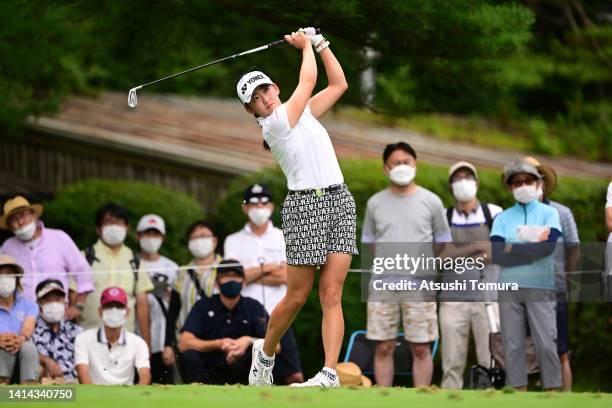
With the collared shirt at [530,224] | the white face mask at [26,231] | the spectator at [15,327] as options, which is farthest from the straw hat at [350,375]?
the white face mask at [26,231]

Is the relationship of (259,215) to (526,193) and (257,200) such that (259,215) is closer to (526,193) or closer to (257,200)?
(257,200)

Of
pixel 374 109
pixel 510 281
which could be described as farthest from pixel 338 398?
pixel 374 109

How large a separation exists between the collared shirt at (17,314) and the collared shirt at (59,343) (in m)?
0.17

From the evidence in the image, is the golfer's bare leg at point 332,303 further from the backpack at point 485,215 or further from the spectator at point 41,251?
the spectator at point 41,251

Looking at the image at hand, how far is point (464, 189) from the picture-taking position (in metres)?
11.0

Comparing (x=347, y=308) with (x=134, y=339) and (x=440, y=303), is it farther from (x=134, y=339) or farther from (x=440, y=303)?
(x=134, y=339)

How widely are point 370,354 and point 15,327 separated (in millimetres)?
2806

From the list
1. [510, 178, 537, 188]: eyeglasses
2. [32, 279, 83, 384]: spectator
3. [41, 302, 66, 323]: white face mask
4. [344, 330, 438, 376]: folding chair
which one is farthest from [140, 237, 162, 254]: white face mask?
[510, 178, 537, 188]: eyeglasses

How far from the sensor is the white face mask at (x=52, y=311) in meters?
10.7

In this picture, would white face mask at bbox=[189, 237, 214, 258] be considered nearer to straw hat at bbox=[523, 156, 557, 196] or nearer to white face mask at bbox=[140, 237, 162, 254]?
white face mask at bbox=[140, 237, 162, 254]

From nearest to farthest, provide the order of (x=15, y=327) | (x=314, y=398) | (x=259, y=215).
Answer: (x=314, y=398), (x=15, y=327), (x=259, y=215)

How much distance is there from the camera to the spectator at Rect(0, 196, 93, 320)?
11.0 metres

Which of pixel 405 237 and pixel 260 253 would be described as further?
pixel 260 253

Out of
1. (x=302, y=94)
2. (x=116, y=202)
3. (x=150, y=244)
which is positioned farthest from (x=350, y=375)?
(x=116, y=202)
